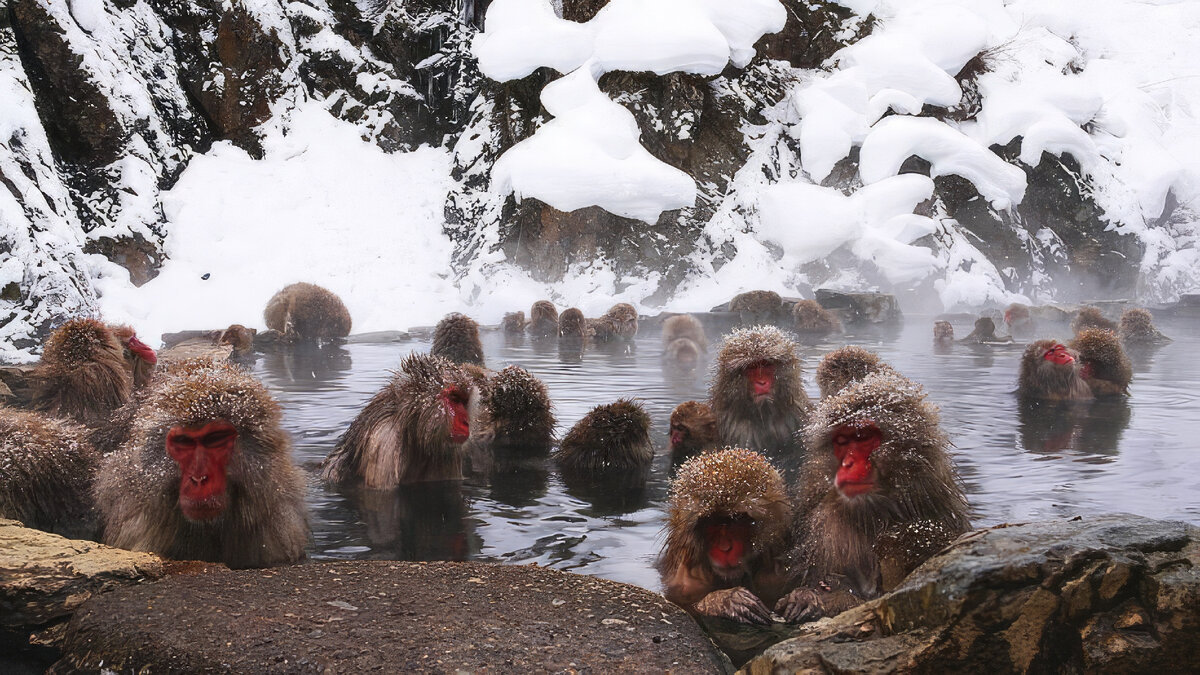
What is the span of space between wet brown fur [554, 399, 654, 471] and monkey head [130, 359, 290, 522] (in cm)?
237

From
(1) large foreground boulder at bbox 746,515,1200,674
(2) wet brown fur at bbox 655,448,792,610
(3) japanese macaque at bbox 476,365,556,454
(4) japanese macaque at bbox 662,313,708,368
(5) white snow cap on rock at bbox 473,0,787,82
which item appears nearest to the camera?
(1) large foreground boulder at bbox 746,515,1200,674

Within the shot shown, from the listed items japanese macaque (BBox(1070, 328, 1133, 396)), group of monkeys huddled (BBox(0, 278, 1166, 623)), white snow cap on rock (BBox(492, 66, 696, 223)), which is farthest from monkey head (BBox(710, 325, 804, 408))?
white snow cap on rock (BBox(492, 66, 696, 223))

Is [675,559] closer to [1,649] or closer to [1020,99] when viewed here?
[1,649]

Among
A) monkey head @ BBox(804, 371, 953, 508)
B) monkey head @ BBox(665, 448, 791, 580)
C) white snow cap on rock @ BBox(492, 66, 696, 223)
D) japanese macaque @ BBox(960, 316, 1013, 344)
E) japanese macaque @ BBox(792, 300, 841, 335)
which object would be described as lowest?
monkey head @ BBox(665, 448, 791, 580)

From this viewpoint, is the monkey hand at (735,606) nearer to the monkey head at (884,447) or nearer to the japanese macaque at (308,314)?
the monkey head at (884,447)

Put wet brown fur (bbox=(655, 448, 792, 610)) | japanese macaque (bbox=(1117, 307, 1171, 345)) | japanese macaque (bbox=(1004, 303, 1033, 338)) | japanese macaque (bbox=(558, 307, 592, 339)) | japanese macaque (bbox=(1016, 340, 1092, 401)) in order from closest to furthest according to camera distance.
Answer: wet brown fur (bbox=(655, 448, 792, 610))
japanese macaque (bbox=(1016, 340, 1092, 401))
japanese macaque (bbox=(1117, 307, 1171, 345))
japanese macaque (bbox=(558, 307, 592, 339))
japanese macaque (bbox=(1004, 303, 1033, 338))

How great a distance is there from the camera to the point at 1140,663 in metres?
1.63

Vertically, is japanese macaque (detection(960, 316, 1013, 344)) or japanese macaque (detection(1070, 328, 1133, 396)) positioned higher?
japanese macaque (detection(960, 316, 1013, 344))

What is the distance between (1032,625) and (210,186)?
17465 millimetres

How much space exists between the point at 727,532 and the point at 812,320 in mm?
10678

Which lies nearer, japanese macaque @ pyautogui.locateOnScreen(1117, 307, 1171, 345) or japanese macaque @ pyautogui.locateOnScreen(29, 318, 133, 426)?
japanese macaque @ pyautogui.locateOnScreen(29, 318, 133, 426)

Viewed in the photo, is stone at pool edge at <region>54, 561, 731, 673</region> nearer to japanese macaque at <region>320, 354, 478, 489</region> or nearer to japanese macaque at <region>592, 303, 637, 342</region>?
japanese macaque at <region>320, 354, 478, 489</region>

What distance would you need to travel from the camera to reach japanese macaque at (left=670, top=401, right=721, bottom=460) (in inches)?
220

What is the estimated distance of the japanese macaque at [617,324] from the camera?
13.0m
